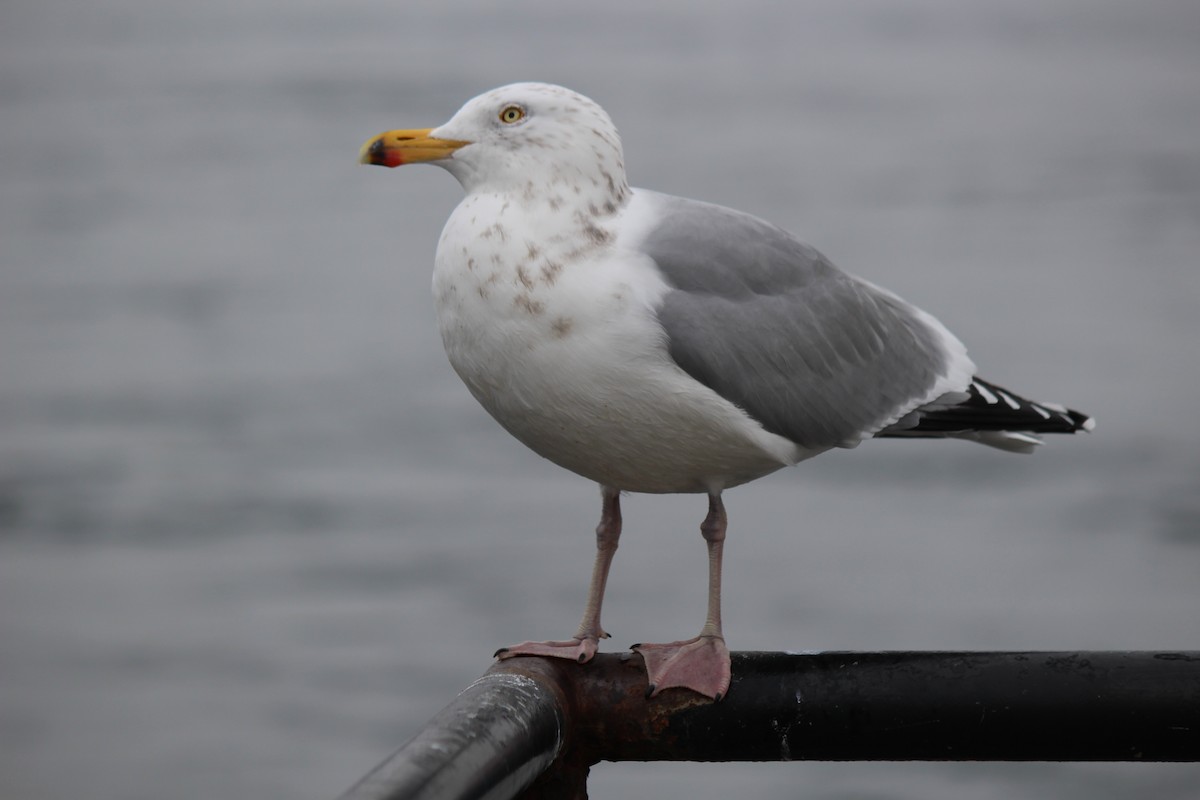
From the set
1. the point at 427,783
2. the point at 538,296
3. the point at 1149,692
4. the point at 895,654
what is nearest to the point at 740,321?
the point at 538,296

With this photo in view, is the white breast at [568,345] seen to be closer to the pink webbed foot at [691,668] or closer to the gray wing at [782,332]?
the gray wing at [782,332]

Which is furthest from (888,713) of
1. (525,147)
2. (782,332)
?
(525,147)

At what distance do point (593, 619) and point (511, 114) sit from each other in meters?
0.94

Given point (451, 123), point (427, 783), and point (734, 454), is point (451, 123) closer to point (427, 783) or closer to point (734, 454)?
point (734, 454)

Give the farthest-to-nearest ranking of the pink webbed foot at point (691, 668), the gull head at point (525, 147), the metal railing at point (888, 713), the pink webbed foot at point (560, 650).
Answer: the gull head at point (525, 147) < the pink webbed foot at point (560, 650) < the pink webbed foot at point (691, 668) < the metal railing at point (888, 713)

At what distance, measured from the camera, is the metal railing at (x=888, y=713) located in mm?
2227

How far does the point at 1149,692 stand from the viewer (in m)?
2.24

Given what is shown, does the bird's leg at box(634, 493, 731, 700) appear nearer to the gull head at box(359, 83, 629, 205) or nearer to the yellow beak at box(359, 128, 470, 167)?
the gull head at box(359, 83, 629, 205)

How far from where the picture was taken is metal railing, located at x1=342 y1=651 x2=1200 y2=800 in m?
2.23

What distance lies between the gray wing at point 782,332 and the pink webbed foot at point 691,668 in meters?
0.50

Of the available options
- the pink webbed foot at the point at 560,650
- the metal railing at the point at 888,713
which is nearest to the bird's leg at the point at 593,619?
the pink webbed foot at the point at 560,650

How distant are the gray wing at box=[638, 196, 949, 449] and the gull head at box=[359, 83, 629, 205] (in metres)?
0.16

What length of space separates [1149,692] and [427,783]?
1.01 m

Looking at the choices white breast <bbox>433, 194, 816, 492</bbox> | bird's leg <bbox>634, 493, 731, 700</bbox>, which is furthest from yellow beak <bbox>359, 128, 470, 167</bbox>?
bird's leg <bbox>634, 493, 731, 700</bbox>
